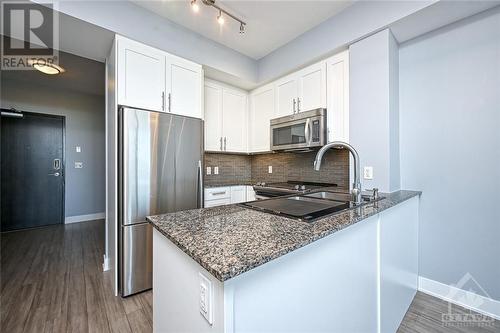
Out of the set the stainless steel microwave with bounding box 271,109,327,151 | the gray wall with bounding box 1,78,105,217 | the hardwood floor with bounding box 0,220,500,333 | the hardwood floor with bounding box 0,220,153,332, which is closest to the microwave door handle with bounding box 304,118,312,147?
the stainless steel microwave with bounding box 271,109,327,151

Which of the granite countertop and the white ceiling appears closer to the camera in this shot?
the granite countertop

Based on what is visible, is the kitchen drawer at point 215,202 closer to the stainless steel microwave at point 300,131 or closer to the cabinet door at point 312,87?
the stainless steel microwave at point 300,131

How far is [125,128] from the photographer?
1961mm

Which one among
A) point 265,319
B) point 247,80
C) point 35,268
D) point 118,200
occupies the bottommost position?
point 35,268

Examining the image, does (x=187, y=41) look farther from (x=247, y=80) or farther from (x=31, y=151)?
(x=31, y=151)

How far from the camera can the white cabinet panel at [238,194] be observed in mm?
3141

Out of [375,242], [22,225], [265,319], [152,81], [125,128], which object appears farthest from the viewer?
[22,225]

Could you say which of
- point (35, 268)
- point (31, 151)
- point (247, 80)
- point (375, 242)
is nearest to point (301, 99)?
point (247, 80)

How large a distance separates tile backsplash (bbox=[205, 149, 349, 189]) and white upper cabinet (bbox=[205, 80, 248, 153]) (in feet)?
1.10

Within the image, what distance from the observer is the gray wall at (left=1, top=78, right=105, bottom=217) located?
3957 millimetres

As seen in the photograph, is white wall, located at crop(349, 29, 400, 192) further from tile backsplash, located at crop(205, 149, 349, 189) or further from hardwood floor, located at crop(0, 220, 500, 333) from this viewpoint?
hardwood floor, located at crop(0, 220, 500, 333)

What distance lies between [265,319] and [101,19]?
101 inches

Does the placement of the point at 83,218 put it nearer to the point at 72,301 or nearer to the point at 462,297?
the point at 72,301

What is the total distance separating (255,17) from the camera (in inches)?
91.9
